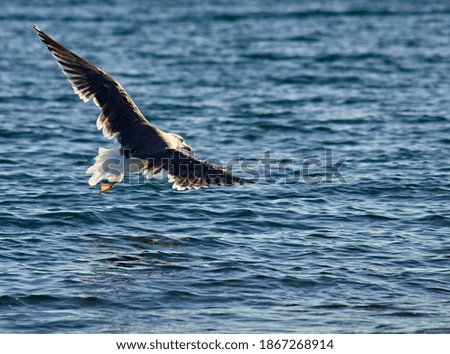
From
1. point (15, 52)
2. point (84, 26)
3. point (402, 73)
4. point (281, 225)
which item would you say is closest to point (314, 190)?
point (281, 225)

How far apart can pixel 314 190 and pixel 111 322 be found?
601cm

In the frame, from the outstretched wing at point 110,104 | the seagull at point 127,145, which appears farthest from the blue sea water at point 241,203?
the outstretched wing at point 110,104

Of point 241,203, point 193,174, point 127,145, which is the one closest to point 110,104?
point 127,145

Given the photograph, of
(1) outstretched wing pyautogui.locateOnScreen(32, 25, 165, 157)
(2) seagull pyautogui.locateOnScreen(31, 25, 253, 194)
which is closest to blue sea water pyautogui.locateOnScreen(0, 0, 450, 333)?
(2) seagull pyautogui.locateOnScreen(31, 25, 253, 194)

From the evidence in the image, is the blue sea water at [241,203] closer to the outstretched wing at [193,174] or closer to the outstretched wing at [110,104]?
the outstretched wing at [193,174]

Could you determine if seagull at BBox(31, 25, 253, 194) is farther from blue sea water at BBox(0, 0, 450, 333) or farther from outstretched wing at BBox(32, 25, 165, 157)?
blue sea water at BBox(0, 0, 450, 333)

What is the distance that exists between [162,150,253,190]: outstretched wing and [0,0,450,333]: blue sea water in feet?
3.65

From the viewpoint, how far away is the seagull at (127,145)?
34.6 feet

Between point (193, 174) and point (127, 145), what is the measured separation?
1430mm

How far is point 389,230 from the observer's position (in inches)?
484

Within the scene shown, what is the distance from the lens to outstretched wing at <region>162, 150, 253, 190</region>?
10.3 m

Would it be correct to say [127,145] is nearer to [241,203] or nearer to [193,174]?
[193,174]

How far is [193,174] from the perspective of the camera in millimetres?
10500
